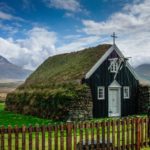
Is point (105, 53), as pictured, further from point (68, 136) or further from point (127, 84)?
point (68, 136)

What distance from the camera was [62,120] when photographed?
31031 mm

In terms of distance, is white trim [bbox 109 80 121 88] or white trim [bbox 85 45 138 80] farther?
white trim [bbox 109 80 121 88]

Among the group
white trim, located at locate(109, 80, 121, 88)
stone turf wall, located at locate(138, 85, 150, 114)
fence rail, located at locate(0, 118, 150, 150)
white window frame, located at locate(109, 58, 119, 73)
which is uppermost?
white window frame, located at locate(109, 58, 119, 73)

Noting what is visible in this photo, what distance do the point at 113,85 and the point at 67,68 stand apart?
664 centimetres

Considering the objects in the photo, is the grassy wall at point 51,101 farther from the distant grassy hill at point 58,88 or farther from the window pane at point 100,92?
the window pane at point 100,92

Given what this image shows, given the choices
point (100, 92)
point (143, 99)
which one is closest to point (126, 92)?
point (143, 99)

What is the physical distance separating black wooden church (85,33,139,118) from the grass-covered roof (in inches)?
32.5

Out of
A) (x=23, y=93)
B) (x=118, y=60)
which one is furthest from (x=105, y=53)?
(x=23, y=93)

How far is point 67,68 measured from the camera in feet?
133

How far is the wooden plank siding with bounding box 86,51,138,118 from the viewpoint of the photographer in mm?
34500

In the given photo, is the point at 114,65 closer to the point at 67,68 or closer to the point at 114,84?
the point at 114,84

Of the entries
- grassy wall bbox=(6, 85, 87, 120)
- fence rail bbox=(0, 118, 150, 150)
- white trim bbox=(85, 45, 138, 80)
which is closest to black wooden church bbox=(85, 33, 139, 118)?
white trim bbox=(85, 45, 138, 80)

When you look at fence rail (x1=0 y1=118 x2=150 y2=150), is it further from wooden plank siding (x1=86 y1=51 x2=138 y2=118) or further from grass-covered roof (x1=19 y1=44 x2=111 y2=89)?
grass-covered roof (x1=19 y1=44 x2=111 y2=89)

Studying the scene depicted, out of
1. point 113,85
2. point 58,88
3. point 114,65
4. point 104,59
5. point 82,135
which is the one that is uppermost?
point 104,59
